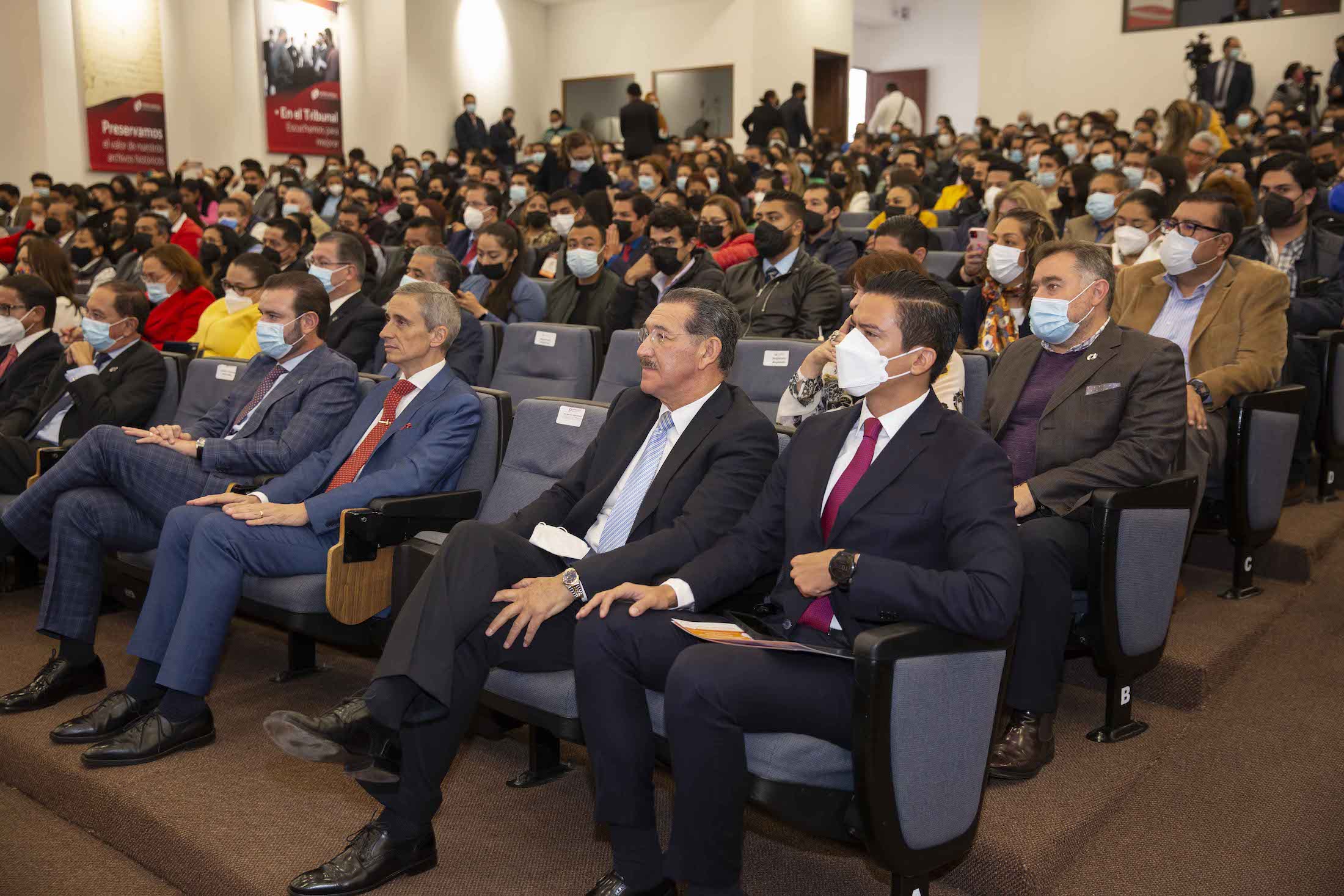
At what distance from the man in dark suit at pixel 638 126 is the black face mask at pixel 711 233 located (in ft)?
19.6

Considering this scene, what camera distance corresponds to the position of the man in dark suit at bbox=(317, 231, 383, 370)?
173 inches

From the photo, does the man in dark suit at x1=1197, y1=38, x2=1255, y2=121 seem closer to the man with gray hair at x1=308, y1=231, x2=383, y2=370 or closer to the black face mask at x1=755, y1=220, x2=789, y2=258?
the black face mask at x1=755, y1=220, x2=789, y2=258

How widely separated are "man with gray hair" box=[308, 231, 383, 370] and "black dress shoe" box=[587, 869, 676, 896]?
9.64 feet

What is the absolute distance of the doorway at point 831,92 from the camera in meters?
16.8

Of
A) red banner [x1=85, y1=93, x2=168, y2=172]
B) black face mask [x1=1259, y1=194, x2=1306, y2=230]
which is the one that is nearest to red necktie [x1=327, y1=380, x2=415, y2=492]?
black face mask [x1=1259, y1=194, x2=1306, y2=230]

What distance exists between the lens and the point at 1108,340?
8.91 feet

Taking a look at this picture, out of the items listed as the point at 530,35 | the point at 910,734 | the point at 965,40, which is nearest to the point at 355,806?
the point at 910,734

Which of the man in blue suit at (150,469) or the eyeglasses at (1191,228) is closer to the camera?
the man in blue suit at (150,469)

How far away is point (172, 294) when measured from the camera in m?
5.39

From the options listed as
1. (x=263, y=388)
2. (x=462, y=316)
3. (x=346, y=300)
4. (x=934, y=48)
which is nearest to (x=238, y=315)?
(x=346, y=300)

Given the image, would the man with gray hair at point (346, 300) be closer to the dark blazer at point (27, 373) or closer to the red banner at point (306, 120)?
the dark blazer at point (27, 373)

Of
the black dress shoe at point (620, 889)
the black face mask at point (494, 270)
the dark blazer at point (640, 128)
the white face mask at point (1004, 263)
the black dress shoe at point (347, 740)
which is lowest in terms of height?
the black dress shoe at point (620, 889)

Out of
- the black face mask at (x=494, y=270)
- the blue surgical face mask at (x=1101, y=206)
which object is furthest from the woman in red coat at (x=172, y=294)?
the blue surgical face mask at (x=1101, y=206)

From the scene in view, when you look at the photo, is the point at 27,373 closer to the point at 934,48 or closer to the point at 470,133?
the point at 470,133
